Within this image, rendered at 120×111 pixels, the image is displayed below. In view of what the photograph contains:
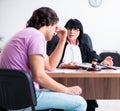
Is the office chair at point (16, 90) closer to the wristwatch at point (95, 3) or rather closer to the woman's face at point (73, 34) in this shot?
the woman's face at point (73, 34)

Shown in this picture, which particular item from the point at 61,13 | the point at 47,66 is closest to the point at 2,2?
the point at 61,13

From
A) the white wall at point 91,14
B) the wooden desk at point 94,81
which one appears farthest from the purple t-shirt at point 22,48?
the white wall at point 91,14

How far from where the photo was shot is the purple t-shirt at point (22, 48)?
193 centimetres

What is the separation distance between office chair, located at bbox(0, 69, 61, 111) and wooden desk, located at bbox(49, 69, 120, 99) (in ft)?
1.57

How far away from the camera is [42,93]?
1983mm

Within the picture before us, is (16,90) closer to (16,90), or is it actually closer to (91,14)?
(16,90)

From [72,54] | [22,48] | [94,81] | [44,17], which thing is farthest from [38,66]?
[72,54]

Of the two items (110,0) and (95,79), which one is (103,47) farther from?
(95,79)

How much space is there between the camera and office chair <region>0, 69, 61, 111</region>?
1720 millimetres

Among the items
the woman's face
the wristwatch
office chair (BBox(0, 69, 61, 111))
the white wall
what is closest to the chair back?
office chair (BBox(0, 69, 61, 111))

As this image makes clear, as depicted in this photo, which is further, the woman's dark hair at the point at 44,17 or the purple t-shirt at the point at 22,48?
the woman's dark hair at the point at 44,17

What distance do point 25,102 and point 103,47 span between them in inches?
179

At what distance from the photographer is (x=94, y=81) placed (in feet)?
7.33

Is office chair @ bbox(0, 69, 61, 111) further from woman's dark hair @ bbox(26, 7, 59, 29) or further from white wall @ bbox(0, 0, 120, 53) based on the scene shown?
white wall @ bbox(0, 0, 120, 53)
